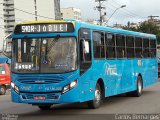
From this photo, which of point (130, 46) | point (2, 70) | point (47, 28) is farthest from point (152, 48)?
point (47, 28)

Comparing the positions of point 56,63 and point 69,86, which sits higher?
point 56,63

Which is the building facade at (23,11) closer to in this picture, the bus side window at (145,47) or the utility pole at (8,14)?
the utility pole at (8,14)

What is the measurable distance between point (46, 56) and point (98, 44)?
2616mm

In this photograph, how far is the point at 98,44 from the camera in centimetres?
1509

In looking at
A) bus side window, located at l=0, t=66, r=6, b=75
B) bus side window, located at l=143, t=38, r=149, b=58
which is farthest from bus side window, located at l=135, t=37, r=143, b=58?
bus side window, located at l=0, t=66, r=6, b=75

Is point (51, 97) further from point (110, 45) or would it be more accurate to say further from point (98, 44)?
point (110, 45)

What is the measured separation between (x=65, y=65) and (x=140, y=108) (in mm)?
3421

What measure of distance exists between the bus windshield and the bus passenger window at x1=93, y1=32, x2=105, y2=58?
1.73 metres

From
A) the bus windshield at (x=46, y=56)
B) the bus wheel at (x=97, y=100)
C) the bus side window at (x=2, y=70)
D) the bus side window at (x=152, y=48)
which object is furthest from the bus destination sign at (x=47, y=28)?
the bus side window at (x=2, y=70)

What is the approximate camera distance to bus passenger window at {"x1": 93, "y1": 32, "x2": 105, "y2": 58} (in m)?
14.8

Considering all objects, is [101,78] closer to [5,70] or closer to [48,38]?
[48,38]

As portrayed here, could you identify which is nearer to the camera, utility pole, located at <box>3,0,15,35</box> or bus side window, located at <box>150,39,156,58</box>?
bus side window, located at <box>150,39,156,58</box>

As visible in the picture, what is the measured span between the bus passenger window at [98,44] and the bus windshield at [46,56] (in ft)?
5.66

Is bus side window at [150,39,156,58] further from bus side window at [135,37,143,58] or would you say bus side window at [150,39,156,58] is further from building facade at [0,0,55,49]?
building facade at [0,0,55,49]
